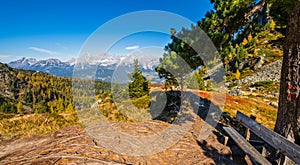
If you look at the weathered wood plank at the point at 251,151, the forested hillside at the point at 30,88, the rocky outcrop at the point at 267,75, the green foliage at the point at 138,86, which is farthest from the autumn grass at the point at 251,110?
the forested hillside at the point at 30,88

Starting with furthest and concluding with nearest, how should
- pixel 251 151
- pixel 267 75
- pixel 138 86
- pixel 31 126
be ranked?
pixel 267 75
pixel 138 86
pixel 31 126
pixel 251 151

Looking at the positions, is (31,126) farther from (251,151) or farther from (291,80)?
(291,80)

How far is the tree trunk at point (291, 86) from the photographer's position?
4492mm

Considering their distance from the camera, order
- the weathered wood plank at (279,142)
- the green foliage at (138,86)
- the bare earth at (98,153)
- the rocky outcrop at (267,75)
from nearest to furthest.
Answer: the weathered wood plank at (279,142) → the bare earth at (98,153) → the green foliage at (138,86) → the rocky outcrop at (267,75)

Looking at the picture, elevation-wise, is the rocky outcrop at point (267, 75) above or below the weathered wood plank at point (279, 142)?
above

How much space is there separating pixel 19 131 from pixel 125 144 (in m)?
7.27

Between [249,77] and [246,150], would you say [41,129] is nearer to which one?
[246,150]

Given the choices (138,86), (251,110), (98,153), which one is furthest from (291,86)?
(138,86)

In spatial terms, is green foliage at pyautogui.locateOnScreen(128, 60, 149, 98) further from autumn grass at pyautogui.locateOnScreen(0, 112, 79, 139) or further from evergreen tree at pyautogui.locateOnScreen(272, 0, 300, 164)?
evergreen tree at pyautogui.locateOnScreen(272, 0, 300, 164)

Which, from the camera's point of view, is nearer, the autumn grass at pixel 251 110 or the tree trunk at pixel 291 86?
the tree trunk at pixel 291 86

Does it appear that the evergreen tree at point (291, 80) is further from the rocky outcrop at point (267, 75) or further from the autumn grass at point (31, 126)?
the rocky outcrop at point (267, 75)

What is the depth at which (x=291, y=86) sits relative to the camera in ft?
15.4

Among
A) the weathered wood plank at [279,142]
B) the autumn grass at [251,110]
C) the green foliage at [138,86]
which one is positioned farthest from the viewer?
the green foliage at [138,86]

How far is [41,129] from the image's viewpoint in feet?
32.2
